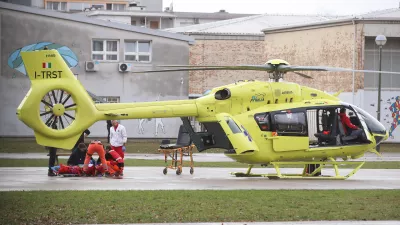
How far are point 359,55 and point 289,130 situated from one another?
29.1 metres

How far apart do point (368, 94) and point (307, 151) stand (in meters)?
29.7

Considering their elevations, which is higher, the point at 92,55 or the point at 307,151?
the point at 92,55

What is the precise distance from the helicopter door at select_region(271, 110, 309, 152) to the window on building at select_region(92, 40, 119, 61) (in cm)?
3064

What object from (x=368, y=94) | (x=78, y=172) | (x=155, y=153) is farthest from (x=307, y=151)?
(x=368, y=94)

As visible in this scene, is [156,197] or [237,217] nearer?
[237,217]

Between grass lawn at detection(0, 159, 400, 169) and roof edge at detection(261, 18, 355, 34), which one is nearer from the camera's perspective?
grass lawn at detection(0, 159, 400, 169)

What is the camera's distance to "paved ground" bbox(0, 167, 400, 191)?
70.2 feet

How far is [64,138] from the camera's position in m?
22.4

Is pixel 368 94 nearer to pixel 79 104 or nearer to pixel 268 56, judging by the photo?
pixel 268 56

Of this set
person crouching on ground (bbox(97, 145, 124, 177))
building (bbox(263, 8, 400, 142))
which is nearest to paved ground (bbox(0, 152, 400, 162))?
person crouching on ground (bbox(97, 145, 124, 177))

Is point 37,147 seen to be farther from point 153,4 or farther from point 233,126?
point 153,4

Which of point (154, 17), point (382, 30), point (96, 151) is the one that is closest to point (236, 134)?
point (96, 151)

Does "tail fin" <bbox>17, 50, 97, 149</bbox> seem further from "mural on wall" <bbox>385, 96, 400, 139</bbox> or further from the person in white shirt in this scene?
"mural on wall" <bbox>385, 96, 400, 139</bbox>

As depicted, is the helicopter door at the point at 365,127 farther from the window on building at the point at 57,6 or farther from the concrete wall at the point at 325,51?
the window on building at the point at 57,6
